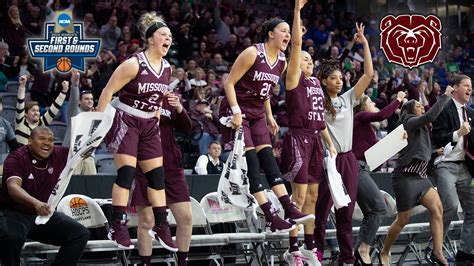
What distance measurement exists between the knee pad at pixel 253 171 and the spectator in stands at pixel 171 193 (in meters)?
0.58

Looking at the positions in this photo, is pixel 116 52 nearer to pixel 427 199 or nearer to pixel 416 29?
pixel 427 199

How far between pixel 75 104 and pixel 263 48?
324cm

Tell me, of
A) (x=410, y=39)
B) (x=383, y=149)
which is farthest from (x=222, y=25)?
(x=383, y=149)

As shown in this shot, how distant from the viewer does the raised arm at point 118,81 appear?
6883 millimetres

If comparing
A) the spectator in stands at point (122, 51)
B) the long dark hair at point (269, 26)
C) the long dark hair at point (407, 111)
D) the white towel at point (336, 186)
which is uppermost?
the long dark hair at point (269, 26)

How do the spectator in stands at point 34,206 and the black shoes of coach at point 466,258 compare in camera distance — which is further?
the black shoes of coach at point 466,258

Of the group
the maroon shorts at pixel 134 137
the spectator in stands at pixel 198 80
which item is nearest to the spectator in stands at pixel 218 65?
the spectator in stands at pixel 198 80

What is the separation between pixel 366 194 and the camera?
8.86 meters

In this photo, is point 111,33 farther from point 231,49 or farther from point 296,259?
point 296,259

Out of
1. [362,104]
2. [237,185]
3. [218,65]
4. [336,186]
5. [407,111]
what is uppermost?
[218,65]

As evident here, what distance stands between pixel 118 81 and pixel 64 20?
7767 millimetres

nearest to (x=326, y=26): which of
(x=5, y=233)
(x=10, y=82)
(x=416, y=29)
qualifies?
(x=416, y=29)

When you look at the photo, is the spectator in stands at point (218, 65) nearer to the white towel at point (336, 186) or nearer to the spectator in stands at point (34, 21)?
the spectator in stands at point (34, 21)

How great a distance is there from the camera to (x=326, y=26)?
20.8 metres
